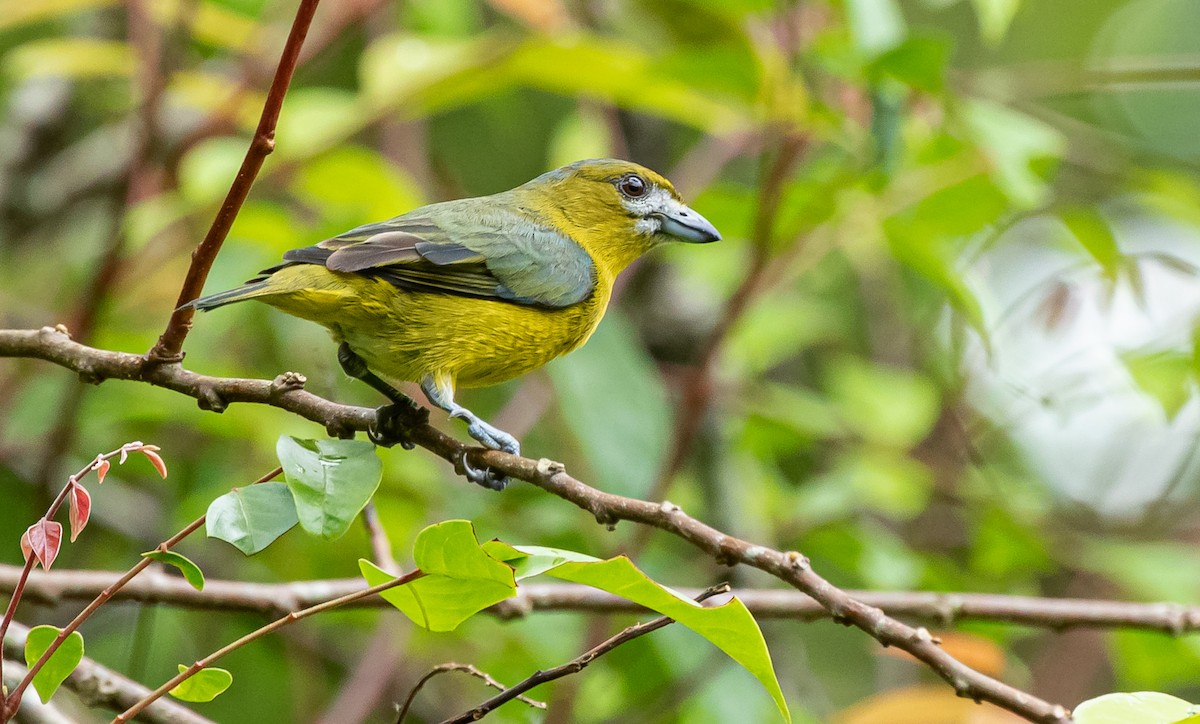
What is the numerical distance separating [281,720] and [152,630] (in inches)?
35.8

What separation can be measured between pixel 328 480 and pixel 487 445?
0.89 meters

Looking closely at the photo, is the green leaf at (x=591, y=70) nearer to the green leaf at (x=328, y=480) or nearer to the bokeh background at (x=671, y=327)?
the bokeh background at (x=671, y=327)

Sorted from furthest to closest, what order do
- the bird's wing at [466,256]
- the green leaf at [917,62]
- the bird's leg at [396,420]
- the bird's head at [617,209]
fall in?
the bird's head at [617,209], the green leaf at [917,62], the bird's wing at [466,256], the bird's leg at [396,420]

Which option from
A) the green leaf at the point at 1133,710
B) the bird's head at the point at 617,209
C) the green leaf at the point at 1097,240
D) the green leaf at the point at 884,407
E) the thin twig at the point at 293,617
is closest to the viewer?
the green leaf at the point at 1133,710

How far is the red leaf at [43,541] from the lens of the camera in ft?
5.14

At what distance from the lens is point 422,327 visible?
2980 millimetres

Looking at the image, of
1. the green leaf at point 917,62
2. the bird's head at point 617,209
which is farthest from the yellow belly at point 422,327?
the green leaf at point 917,62

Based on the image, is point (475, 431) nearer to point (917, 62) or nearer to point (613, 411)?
point (613, 411)

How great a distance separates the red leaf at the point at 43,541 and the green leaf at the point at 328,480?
328mm

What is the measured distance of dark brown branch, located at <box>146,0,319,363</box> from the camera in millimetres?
1660

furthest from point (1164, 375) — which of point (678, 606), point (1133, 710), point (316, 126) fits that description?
point (316, 126)

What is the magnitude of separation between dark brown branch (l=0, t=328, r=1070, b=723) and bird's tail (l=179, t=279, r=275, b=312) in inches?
5.9

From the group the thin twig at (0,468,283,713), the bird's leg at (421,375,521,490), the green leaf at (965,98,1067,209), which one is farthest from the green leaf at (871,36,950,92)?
the thin twig at (0,468,283,713)

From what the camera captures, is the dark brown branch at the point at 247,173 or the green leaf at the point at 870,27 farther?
the green leaf at the point at 870,27
